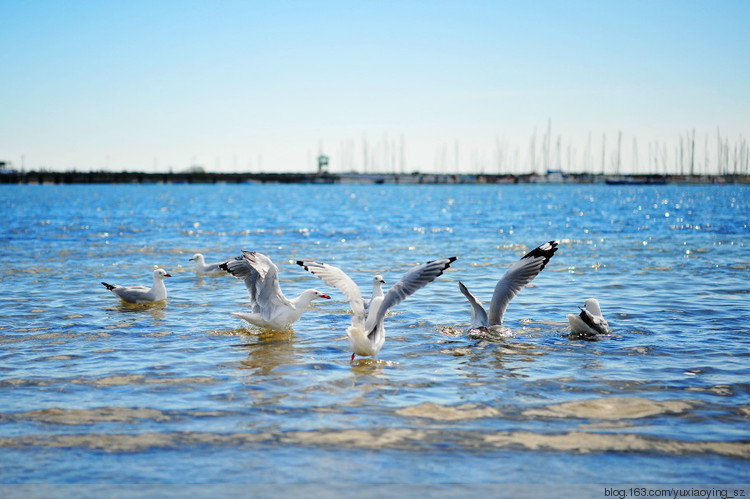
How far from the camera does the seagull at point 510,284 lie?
439 inches

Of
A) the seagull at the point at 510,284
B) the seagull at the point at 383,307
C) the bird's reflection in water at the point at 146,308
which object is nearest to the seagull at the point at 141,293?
the bird's reflection in water at the point at 146,308

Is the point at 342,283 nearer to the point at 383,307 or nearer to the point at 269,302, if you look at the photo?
the point at 383,307

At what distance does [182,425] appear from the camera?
671cm

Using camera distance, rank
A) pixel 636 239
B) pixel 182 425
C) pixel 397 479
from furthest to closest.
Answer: pixel 636 239 → pixel 182 425 → pixel 397 479

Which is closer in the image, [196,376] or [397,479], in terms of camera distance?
[397,479]

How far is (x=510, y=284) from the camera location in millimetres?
11414

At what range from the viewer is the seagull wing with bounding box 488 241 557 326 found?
11.3 m

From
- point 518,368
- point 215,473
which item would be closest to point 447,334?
point 518,368

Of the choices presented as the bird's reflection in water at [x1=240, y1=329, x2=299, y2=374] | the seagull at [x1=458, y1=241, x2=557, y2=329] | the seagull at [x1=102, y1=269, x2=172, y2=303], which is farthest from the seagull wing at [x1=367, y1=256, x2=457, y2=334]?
the seagull at [x1=102, y1=269, x2=172, y2=303]

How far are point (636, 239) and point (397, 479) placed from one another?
2752cm

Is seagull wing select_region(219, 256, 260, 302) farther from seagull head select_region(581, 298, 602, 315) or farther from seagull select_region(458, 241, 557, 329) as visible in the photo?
seagull head select_region(581, 298, 602, 315)

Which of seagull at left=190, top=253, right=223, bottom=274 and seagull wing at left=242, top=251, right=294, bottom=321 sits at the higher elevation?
seagull wing at left=242, top=251, right=294, bottom=321

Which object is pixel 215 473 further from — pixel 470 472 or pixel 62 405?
pixel 62 405

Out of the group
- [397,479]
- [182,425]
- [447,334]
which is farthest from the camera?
[447,334]
